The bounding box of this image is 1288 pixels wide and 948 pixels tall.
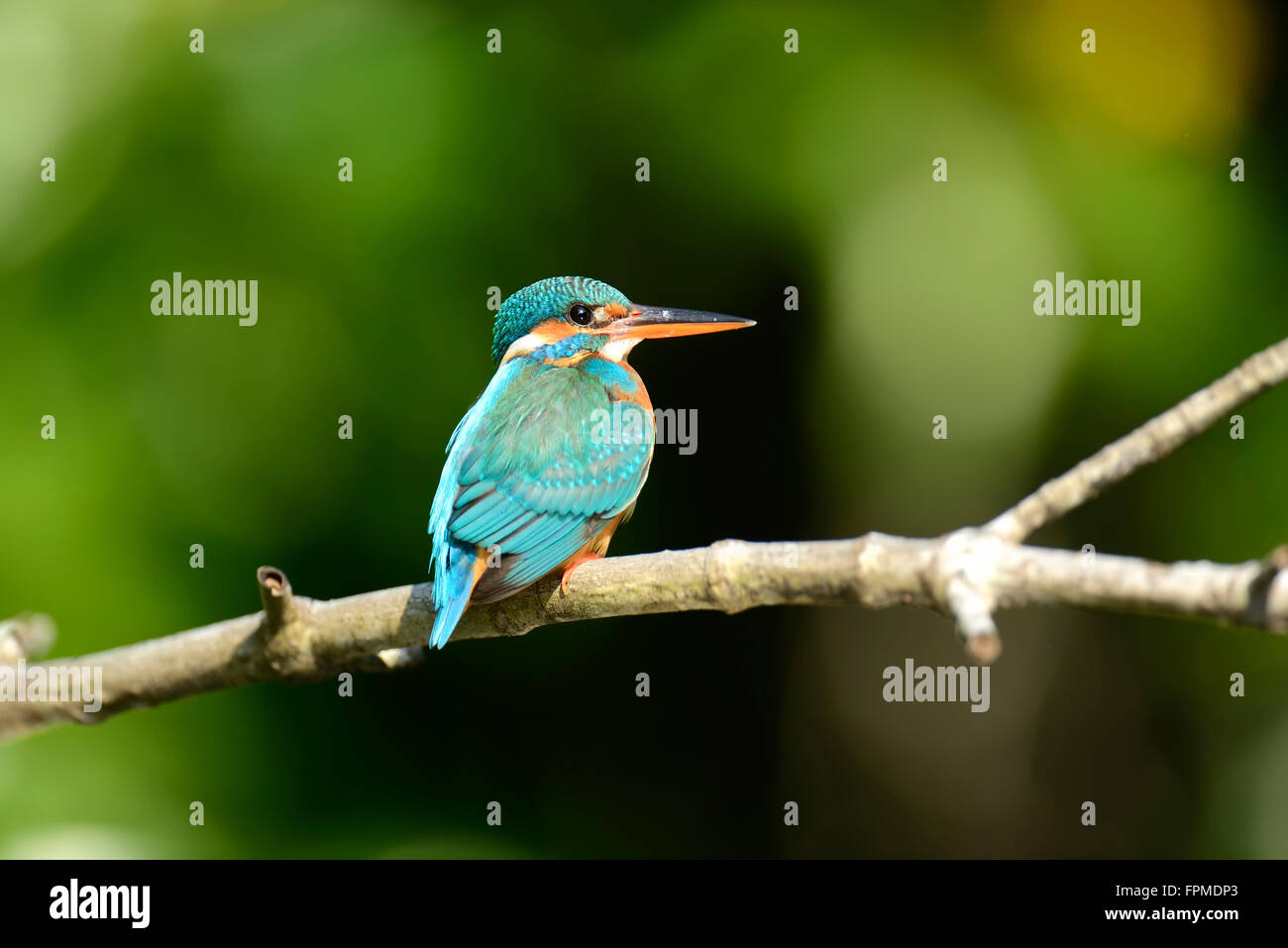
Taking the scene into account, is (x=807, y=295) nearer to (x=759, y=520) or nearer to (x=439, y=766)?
(x=759, y=520)

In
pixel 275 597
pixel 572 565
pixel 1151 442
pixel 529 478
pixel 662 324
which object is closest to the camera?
pixel 1151 442

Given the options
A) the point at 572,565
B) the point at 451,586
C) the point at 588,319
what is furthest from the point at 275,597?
the point at 588,319

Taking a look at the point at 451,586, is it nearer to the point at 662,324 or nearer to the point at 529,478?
the point at 529,478

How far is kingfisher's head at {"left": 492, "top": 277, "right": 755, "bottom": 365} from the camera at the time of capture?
2729mm

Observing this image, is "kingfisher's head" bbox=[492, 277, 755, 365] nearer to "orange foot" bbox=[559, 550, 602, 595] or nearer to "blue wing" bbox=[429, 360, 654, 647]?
"blue wing" bbox=[429, 360, 654, 647]

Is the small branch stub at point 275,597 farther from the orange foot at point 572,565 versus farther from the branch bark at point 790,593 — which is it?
the orange foot at point 572,565

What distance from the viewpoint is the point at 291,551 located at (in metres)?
3.17

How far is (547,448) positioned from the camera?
233cm

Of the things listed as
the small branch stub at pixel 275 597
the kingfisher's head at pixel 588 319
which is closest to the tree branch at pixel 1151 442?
the small branch stub at pixel 275 597

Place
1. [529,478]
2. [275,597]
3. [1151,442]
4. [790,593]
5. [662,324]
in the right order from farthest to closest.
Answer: [662,324]
[529,478]
[275,597]
[790,593]
[1151,442]

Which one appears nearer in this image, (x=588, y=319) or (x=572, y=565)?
(x=572, y=565)

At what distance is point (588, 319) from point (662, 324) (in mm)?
176

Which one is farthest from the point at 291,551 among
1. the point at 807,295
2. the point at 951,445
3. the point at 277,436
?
the point at 951,445

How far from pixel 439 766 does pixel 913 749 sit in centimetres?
132
